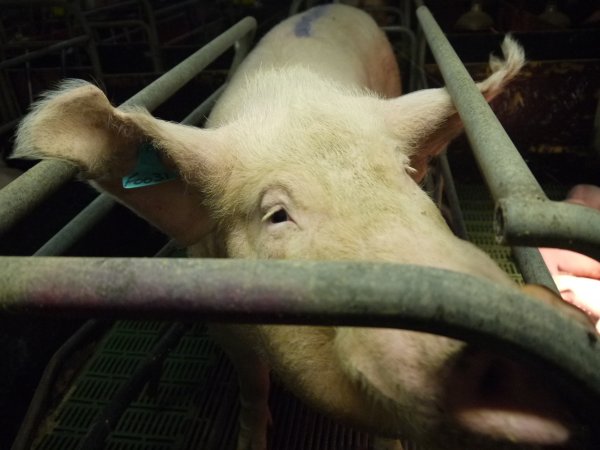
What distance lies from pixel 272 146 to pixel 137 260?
0.92 m

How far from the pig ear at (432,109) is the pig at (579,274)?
91 cm

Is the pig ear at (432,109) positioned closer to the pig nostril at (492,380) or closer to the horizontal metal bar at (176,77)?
the horizontal metal bar at (176,77)

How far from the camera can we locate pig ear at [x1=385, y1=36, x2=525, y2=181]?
172 cm

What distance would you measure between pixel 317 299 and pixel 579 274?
287 centimetres

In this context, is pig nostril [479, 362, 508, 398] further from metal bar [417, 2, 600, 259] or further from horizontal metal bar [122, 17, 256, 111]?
horizontal metal bar [122, 17, 256, 111]

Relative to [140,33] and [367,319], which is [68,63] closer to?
[140,33]

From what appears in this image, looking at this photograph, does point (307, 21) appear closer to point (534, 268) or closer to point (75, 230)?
point (75, 230)

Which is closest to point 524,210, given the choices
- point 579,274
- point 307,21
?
point 579,274

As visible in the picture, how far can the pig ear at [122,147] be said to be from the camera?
1.23 m

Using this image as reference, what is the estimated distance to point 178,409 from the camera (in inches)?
103

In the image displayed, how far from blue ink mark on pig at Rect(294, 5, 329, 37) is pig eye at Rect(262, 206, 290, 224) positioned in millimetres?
1859

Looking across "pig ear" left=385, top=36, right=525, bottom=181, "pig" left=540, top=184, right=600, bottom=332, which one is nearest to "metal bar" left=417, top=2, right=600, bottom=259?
"pig ear" left=385, top=36, right=525, bottom=181

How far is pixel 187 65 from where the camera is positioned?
212 centimetres

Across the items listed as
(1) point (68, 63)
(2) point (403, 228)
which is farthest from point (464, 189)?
(1) point (68, 63)
